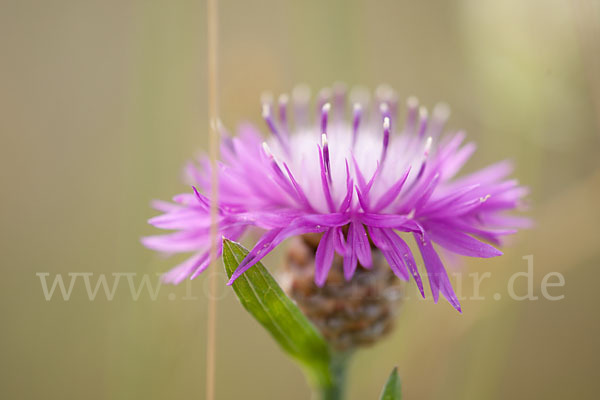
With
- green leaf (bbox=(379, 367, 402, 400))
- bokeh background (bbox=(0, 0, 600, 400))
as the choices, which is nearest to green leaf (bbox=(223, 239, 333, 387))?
green leaf (bbox=(379, 367, 402, 400))

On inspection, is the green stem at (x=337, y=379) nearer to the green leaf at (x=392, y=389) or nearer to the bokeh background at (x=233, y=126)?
the green leaf at (x=392, y=389)

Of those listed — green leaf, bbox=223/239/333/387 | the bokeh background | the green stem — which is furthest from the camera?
the bokeh background

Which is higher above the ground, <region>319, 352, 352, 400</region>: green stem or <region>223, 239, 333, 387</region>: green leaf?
<region>223, 239, 333, 387</region>: green leaf

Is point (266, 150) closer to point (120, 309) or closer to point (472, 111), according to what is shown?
point (120, 309)

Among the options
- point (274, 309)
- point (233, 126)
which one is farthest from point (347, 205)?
point (233, 126)

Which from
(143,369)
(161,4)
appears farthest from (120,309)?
(161,4)

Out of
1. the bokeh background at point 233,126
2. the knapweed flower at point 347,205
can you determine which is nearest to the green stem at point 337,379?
the knapweed flower at point 347,205

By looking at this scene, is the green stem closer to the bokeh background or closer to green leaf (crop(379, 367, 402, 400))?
green leaf (crop(379, 367, 402, 400))
